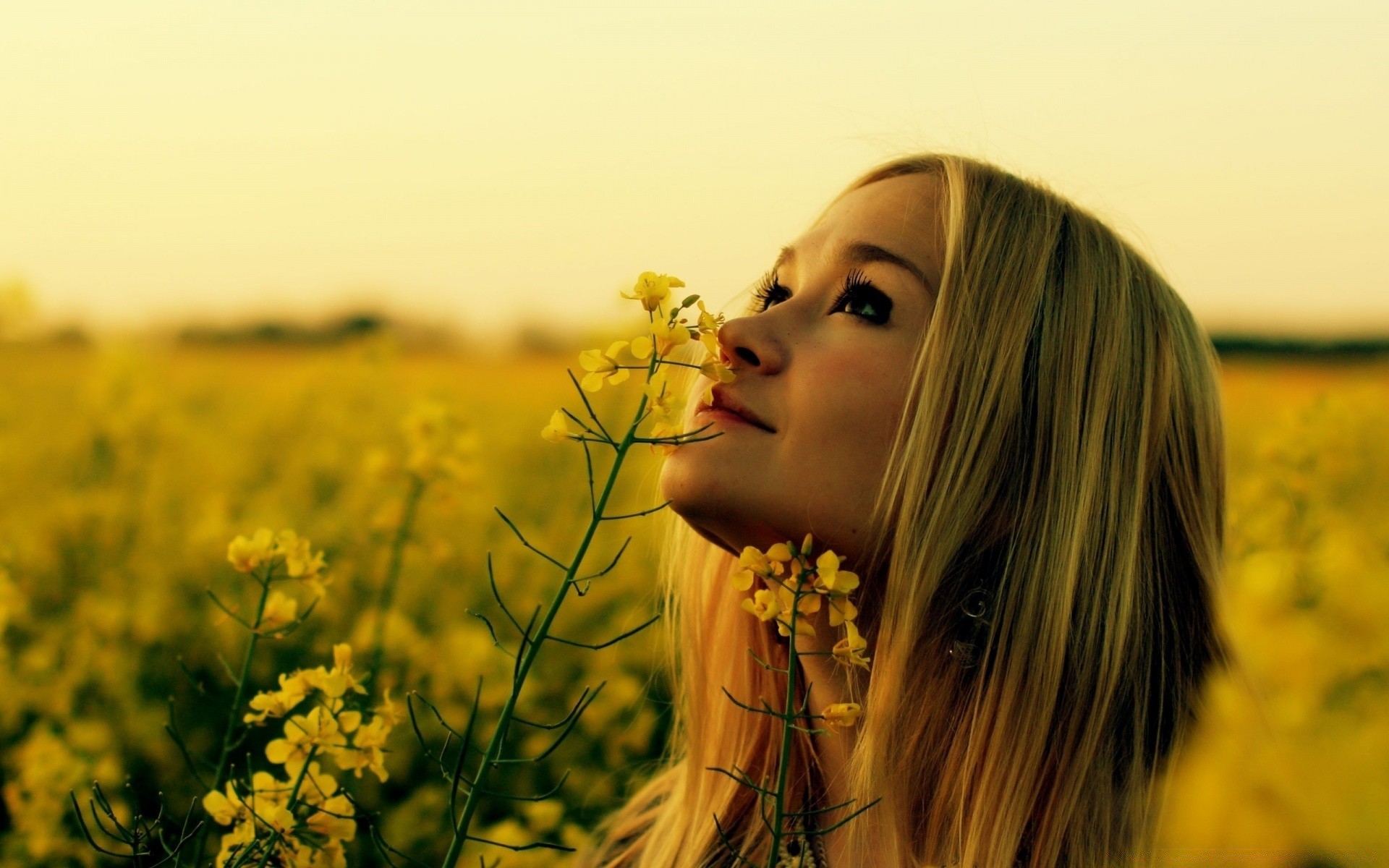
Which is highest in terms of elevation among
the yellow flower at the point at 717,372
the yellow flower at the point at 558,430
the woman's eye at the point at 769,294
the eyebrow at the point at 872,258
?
the eyebrow at the point at 872,258

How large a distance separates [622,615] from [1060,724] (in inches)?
74.0

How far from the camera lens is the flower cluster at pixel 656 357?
0.85m

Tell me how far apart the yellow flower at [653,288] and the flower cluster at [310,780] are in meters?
0.36

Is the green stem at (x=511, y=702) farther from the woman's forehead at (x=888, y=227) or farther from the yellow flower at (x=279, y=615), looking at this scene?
the woman's forehead at (x=888, y=227)

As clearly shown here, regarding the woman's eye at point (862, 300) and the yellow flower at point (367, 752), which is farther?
the woman's eye at point (862, 300)

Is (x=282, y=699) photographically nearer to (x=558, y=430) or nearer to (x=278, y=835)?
(x=278, y=835)

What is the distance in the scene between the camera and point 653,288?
0.92 meters

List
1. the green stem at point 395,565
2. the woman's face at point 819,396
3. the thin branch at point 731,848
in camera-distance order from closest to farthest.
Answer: the thin branch at point 731,848
the woman's face at point 819,396
the green stem at point 395,565

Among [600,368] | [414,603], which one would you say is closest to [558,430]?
[600,368]

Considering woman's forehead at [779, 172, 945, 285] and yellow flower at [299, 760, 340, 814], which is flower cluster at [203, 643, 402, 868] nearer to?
yellow flower at [299, 760, 340, 814]

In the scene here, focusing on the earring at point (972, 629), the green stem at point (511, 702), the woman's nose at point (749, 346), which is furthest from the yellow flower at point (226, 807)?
the earring at point (972, 629)

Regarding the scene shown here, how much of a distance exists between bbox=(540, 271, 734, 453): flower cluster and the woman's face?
15 centimetres

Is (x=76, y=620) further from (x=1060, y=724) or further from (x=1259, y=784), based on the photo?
(x=1259, y=784)

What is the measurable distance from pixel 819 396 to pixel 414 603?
2133 mm
